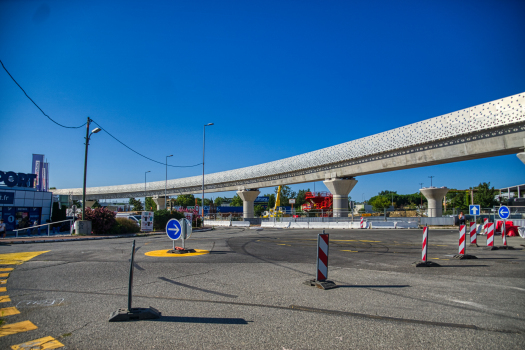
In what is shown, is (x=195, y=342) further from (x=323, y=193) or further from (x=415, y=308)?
(x=323, y=193)

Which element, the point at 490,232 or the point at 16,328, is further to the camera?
the point at 490,232

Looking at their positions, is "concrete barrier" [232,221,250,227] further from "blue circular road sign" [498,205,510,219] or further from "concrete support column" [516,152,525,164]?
"blue circular road sign" [498,205,510,219]

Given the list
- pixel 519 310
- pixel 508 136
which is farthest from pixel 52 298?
pixel 508 136

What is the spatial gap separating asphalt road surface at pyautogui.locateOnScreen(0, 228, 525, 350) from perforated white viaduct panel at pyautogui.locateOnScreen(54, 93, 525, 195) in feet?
58.7

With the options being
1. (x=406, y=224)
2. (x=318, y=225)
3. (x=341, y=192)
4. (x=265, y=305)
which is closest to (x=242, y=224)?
(x=318, y=225)

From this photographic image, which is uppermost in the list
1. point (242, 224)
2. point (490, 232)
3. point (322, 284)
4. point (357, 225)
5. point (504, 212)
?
point (504, 212)

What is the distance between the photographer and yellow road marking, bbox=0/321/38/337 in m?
4.50

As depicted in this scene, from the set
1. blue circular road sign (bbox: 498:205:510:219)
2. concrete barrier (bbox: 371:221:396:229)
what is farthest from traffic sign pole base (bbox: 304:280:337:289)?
concrete barrier (bbox: 371:221:396:229)

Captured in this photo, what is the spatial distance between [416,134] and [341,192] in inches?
496

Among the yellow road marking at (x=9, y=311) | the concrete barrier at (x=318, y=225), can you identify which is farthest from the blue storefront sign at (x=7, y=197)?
the yellow road marking at (x=9, y=311)

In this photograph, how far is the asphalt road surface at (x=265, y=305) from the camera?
4.27 m

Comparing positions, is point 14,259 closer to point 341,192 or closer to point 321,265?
point 321,265

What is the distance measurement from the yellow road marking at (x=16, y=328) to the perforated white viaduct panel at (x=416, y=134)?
2806 centimetres

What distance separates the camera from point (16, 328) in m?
4.66
